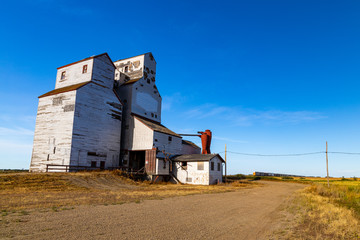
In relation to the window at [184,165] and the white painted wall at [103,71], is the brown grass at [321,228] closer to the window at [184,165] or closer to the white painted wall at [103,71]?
the window at [184,165]

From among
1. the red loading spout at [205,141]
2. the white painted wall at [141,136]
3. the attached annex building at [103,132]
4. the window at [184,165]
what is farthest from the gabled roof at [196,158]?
the red loading spout at [205,141]

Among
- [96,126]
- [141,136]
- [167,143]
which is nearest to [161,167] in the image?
[167,143]

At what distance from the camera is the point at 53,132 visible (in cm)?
3142

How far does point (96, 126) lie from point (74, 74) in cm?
984

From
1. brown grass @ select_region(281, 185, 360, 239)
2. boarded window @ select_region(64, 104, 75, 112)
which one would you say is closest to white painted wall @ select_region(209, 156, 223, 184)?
boarded window @ select_region(64, 104, 75, 112)

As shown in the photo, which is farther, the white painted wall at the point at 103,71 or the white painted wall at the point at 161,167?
the white painted wall at the point at 103,71

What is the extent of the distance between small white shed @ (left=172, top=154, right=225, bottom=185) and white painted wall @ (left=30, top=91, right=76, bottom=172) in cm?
1609

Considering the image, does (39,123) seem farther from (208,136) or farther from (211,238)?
(211,238)

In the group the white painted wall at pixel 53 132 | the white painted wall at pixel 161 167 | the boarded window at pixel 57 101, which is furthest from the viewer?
the white painted wall at pixel 161 167

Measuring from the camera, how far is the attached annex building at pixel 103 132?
3069cm

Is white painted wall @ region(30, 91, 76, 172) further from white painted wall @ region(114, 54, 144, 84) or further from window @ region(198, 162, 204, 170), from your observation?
window @ region(198, 162, 204, 170)

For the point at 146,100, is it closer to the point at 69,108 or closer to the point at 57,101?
the point at 69,108

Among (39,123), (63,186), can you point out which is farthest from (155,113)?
(63,186)

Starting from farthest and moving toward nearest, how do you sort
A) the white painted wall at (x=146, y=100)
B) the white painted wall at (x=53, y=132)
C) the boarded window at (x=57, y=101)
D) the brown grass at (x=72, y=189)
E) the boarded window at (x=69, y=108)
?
the white painted wall at (x=146, y=100), the boarded window at (x=57, y=101), the boarded window at (x=69, y=108), the white painted wall at (x=53, y=132), the brown grass at (x=72, y=189)
